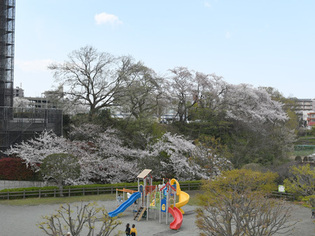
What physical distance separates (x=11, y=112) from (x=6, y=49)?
8.15 metres

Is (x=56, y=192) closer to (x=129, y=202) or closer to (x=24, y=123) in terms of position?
(x=129, y=202)

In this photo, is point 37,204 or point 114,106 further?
point 114,106

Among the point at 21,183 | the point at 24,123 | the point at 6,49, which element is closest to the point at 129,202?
the point at 21,183

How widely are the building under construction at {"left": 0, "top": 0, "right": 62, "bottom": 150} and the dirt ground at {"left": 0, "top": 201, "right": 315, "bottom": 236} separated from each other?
44.3 ft

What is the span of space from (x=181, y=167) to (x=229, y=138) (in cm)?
1147

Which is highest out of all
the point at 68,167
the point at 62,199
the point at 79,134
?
the point at 79,134

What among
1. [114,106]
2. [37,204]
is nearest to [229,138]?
[114,106]

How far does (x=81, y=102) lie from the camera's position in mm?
36688

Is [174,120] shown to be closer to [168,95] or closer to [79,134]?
[168,95]

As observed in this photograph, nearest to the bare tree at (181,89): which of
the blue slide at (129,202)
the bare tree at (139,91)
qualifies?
the bare tree at (139,91)

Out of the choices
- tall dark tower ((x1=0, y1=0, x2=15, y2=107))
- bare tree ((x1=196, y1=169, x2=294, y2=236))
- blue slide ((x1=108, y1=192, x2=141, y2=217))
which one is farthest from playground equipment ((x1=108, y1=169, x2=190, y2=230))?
tall dark tower ((x1=0, y1=0, x2=15, y2=107))

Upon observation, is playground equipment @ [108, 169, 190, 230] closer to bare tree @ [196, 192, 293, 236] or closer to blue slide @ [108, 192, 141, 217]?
blue slide @ [108, 192, 141, 217]

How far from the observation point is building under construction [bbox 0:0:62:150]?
33188 millimetres

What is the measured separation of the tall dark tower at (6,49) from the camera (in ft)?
123
